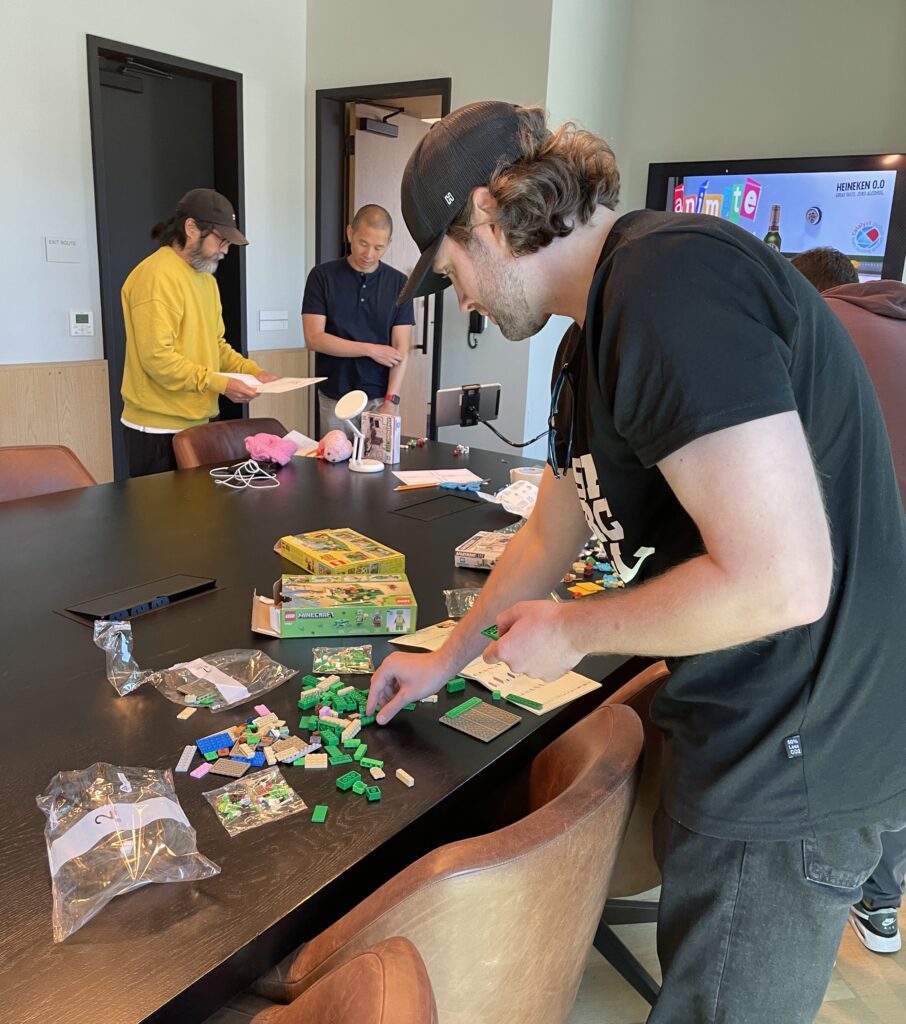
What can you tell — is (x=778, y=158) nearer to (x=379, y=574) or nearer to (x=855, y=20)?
(x=855, y=20)

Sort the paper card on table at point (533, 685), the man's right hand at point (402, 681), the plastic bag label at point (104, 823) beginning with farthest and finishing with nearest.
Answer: the paper card on table at point (533, 685) → the man's right hand at point (402, 681) → the plastic bag label at point (104, 823)

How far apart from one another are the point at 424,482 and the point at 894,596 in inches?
65.9

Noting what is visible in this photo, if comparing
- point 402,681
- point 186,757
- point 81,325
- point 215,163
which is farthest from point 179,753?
point 215,163

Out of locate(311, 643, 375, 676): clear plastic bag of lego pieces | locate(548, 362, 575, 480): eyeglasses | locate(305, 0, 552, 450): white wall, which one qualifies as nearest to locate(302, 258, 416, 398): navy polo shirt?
locate(305, 0, 552, 450): white wall

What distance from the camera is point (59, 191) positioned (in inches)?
156

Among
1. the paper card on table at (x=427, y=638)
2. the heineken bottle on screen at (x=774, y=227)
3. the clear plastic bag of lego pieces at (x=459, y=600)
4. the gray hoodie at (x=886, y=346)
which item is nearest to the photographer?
the paper card on table at (x=427, y=638)

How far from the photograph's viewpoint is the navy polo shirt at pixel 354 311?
3779 millimetres

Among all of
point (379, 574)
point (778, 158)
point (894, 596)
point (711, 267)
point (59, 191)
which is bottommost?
point (379, 574)

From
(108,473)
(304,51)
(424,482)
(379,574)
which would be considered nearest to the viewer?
(379,574)

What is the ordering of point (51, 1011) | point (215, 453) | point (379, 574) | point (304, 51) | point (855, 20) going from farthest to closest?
point (304, 51)
point (855, 20)
point (215, 453)
point (379, 574)
point (51, 1011)

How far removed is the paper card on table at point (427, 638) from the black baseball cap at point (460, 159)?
0.69 metres

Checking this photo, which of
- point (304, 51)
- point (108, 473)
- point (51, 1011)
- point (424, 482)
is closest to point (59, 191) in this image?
point (108, 473)

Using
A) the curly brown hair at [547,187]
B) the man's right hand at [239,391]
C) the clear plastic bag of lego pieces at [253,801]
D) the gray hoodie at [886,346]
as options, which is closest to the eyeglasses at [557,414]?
the curly brown hair at [547,187]

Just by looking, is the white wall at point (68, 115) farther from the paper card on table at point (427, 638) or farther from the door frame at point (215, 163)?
the paper card on table at point (427, 638)
